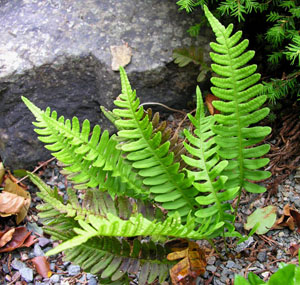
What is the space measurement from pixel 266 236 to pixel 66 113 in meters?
1.32

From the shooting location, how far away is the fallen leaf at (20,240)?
6.63 feet

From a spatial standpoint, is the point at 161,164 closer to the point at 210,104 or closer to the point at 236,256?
the point at 236,256

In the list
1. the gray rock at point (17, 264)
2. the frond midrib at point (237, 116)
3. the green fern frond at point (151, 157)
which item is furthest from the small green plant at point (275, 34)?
the gray rock at point (17, 264)

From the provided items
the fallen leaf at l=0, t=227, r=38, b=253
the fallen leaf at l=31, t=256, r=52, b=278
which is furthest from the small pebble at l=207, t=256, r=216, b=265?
the fallen leaf at l=0, t=227, r=38, b=253

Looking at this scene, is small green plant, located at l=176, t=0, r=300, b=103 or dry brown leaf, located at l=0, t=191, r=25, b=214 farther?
dry brown leaf, located at l=0, t=191, r=25, b=214

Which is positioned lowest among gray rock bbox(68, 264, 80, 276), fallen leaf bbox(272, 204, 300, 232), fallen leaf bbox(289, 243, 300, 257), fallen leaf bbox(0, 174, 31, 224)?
fallen leaf bbox(289, 243, 300, 257)

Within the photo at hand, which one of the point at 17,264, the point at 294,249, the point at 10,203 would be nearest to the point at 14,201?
the point at 10,203

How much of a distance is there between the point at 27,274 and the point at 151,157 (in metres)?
0.84

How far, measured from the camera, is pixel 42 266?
1.94 m

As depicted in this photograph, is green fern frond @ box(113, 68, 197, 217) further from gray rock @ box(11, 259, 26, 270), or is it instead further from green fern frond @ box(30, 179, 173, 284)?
gray rock @ box(11, 259, 26, 270)

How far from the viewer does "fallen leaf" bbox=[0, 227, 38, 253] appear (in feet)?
6.63

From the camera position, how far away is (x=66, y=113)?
2.44m

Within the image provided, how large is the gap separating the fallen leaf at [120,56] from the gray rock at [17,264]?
3.63 ft

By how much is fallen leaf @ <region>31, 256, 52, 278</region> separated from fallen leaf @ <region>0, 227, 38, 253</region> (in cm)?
10
